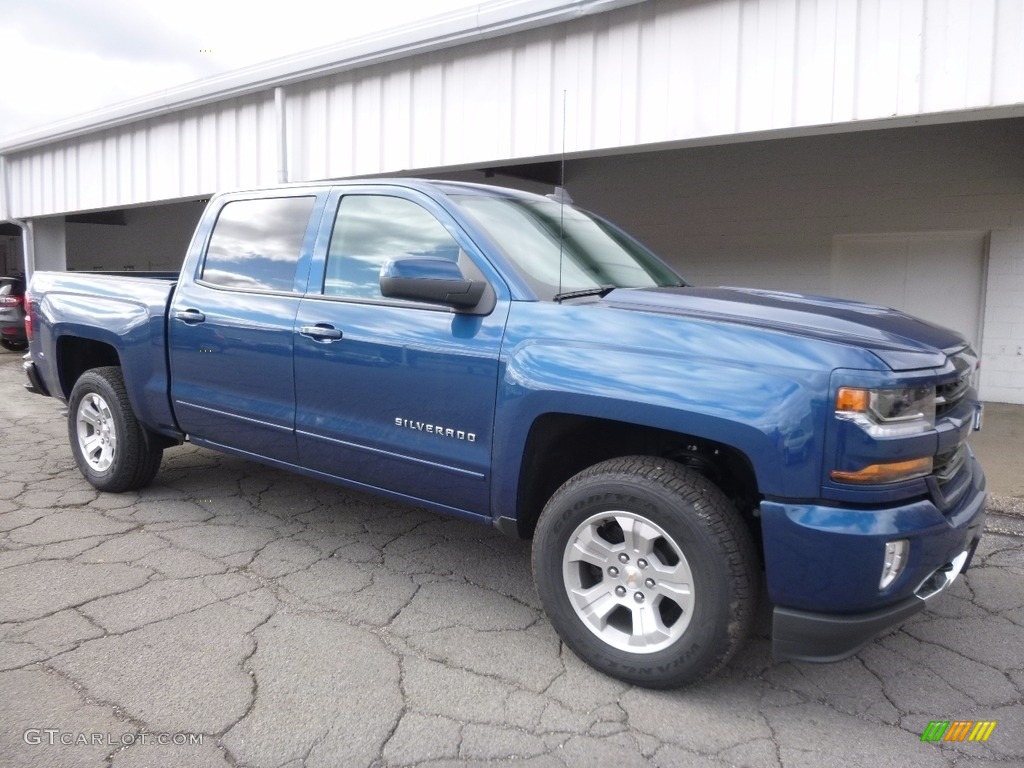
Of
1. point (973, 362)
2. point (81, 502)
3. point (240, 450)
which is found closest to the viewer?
point (973, 362)

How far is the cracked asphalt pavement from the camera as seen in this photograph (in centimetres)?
247

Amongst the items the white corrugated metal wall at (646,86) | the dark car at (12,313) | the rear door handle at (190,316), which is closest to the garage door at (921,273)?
the white corrugated metal wall at (646,86)

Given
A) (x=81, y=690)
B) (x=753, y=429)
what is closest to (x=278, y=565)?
(x=81, y=690)

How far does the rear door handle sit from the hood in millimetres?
2286

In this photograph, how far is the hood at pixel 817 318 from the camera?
254cm

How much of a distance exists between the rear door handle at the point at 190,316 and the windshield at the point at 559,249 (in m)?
1.67

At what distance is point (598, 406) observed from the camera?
2.76 meters

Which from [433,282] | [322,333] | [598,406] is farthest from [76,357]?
[598,406]

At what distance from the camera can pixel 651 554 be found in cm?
274

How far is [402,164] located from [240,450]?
5.12m

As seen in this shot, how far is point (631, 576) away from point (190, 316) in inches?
111

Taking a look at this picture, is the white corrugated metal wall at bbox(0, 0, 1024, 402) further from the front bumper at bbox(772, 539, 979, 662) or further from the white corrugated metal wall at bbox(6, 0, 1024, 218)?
the front bumper at bbox(772, 539, 979, 662)

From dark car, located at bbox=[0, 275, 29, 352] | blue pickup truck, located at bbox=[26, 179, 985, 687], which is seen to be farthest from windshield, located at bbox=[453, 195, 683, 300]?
dark car, located at bbox=[0, 275, 29, 352]

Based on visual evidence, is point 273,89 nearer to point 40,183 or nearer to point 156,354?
point 156,354
